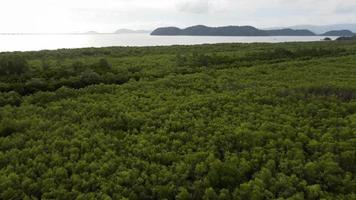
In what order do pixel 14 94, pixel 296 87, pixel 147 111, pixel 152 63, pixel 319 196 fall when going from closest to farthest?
pixel 319 196 < pixel 147 111 < pixel 14 94 < pixel 296 87 < pixel 152 63

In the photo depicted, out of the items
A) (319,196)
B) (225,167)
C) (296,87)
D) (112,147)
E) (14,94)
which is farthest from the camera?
(296,87)

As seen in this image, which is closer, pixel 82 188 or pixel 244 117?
pixel 82 188

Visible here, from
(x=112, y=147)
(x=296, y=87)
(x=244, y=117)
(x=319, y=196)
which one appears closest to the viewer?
(x=319, y=196)

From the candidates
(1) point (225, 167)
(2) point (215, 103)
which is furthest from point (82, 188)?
(2) point (215, 103)

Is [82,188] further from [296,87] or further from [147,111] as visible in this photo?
[296,87]

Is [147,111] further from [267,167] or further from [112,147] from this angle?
[267,167]

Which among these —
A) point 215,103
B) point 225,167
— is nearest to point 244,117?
point 215,103
